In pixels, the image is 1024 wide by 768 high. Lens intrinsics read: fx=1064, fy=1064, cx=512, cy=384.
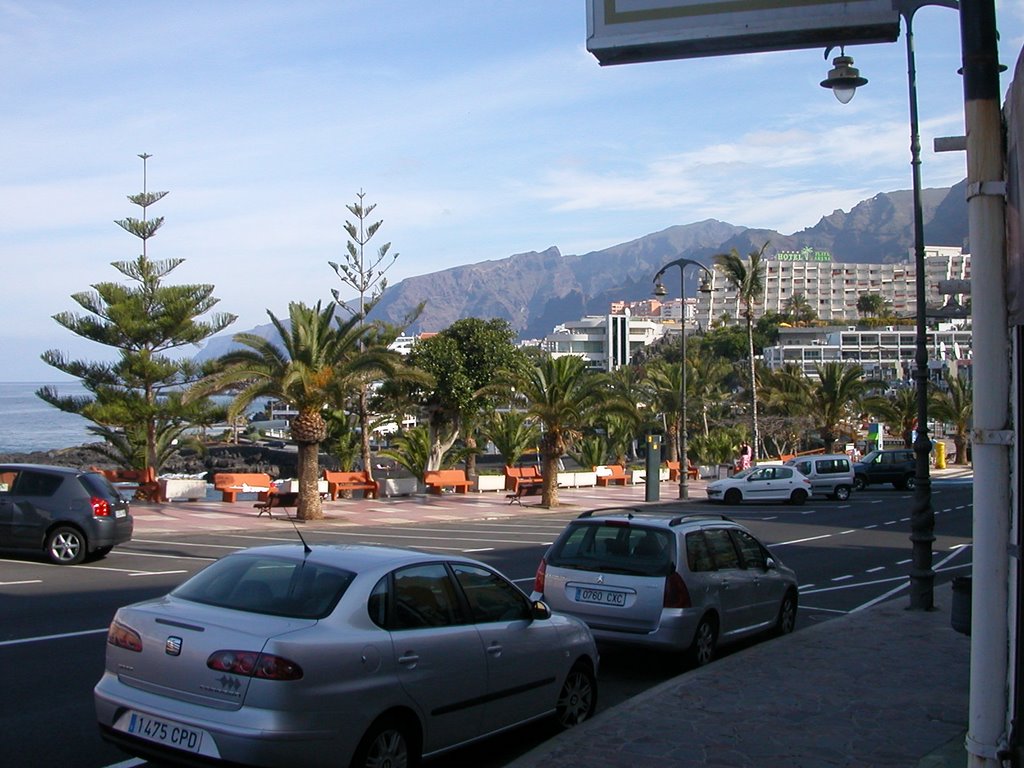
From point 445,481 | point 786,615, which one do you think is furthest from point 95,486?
point 445,481

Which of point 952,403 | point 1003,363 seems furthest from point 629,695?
point 952,403

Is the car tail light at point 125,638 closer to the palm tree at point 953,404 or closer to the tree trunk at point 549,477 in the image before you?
the tree trunk at point 549,477

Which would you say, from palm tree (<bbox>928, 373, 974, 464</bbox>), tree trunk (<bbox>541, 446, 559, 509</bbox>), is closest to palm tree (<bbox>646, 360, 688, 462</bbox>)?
palm tree (<bbox>928, 373, 974, 464</bbox>)

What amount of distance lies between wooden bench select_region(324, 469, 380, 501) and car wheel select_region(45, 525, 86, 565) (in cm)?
1833

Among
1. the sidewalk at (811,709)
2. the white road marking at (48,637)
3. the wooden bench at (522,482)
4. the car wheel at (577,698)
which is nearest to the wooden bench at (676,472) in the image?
the wooden bench at (522,482)

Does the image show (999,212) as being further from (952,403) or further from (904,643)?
(952,403)

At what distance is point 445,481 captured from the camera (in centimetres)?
3878

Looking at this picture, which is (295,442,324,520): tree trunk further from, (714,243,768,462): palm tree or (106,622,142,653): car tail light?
(714,243,768,462): palm tree

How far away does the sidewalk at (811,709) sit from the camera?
22.6 ft

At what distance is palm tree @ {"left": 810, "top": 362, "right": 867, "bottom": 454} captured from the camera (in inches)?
2085

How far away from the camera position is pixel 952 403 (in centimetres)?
6278

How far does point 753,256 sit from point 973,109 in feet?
163

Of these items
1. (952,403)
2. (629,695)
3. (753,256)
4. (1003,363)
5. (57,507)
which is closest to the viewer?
(1003,363)

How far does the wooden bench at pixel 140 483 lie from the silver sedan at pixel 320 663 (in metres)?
26.7
